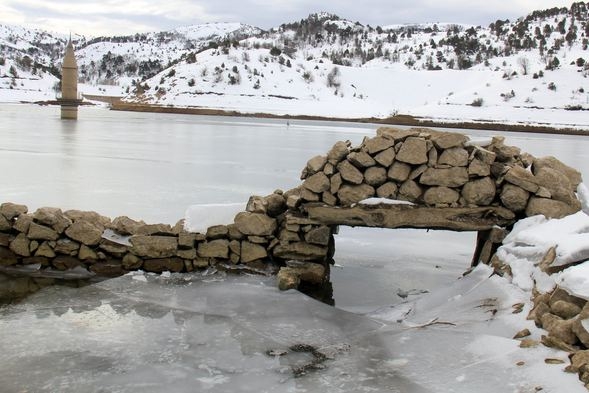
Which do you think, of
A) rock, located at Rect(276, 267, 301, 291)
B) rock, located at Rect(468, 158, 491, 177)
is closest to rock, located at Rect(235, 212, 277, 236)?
rock, located at Rect(276, 267, 301, 291)

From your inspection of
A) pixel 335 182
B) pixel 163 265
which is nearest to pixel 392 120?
pixel 335 182

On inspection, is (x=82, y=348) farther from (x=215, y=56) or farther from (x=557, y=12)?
(x=557, y=12)

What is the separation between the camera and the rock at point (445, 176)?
6.57m

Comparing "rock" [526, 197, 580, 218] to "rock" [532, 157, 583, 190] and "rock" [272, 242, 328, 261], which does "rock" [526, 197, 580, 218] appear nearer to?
"rock" [532, 157, 583, 190]

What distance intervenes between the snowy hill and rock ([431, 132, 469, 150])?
37393 millimetres

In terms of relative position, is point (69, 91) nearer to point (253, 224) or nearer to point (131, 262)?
Result: point (131, 262)

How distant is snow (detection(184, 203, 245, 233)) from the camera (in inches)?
278

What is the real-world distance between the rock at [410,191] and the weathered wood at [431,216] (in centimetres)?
10

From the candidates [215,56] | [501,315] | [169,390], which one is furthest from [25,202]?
[215,56]

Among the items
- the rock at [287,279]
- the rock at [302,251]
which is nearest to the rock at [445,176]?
the rock at [302,251]

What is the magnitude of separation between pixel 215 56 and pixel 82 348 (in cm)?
5964

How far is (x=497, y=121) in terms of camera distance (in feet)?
137

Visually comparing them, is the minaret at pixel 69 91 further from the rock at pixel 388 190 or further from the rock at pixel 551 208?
the rock at pixel 551 208

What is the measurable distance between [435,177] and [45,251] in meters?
4.20
